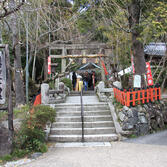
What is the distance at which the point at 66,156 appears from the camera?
5.58 meters

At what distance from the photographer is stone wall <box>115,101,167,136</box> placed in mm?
7516

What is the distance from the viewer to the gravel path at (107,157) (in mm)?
4988

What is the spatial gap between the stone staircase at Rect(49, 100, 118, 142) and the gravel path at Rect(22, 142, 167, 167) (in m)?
0.80

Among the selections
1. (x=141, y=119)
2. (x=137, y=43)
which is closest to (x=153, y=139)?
(x=141, y=119)

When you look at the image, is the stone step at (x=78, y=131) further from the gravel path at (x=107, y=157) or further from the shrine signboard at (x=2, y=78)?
the shrine signboard at (x=2, y=78)

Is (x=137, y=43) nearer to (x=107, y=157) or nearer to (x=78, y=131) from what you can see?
(x=78, y=131)

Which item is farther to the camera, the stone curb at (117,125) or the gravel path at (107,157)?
the stone curb at (117,125)

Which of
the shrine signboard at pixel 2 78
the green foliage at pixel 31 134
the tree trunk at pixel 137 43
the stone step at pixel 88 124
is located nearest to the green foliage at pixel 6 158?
the green foliage at pixel 31 134

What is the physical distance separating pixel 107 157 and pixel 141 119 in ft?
9.57

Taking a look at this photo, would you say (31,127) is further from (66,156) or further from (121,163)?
(121,163)

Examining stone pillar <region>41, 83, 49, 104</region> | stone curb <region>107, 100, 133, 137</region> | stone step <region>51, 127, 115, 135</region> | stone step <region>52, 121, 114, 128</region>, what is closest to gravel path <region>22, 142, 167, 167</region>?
stone curb <region>107, 100, 133, 137</region>

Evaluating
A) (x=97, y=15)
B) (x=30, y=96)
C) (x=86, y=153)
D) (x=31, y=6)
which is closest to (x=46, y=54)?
(x=30, y=96)

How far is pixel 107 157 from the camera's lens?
18.0 feet

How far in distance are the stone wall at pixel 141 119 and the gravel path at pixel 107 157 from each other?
1103mm
